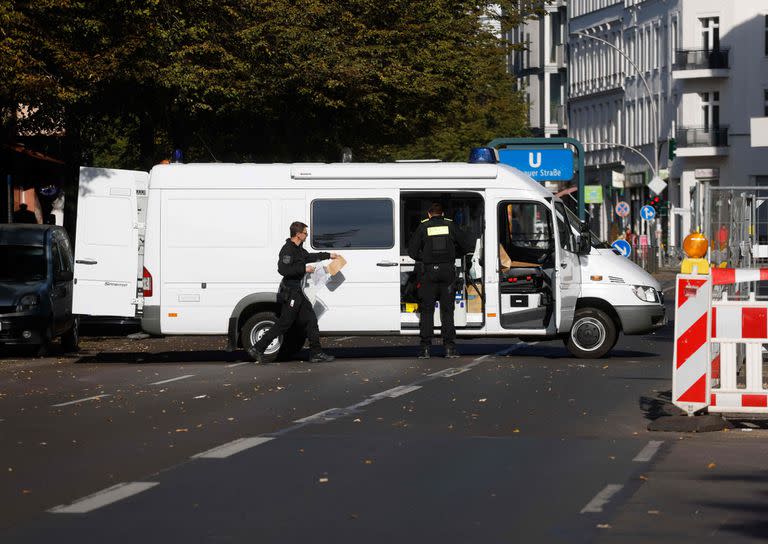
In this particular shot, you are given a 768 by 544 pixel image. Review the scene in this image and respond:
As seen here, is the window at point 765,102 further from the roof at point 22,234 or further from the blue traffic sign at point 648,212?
the roof at point 22,234

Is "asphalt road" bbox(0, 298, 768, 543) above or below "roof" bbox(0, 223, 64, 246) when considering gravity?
below

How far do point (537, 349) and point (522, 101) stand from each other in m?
65.6

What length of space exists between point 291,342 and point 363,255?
1.45 metres

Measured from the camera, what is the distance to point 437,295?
2286 cm

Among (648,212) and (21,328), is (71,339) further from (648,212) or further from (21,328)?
(648,212)

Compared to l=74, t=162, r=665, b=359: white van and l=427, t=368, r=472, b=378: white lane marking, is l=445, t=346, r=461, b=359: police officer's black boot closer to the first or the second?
l=74, t=162, r=665, b=359: white van

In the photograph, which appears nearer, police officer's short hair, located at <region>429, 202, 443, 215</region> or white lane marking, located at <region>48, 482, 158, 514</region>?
white lane marking, located at <region>48, 482, 158, 514</region>

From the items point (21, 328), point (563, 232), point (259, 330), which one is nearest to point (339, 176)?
point (259, 330)

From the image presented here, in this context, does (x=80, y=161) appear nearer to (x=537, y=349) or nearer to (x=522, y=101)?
(x=537, y=349)

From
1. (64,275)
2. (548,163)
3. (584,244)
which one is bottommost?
(64,275)

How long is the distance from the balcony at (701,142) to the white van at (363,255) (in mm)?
59498

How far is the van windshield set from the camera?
26000 mm

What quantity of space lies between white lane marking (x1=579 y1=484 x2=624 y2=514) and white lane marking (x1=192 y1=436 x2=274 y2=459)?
2793 millimetres

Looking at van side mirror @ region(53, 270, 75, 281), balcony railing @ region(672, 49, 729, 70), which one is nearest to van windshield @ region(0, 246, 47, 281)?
van side mirror @ region(53, 270, 75, 281)
